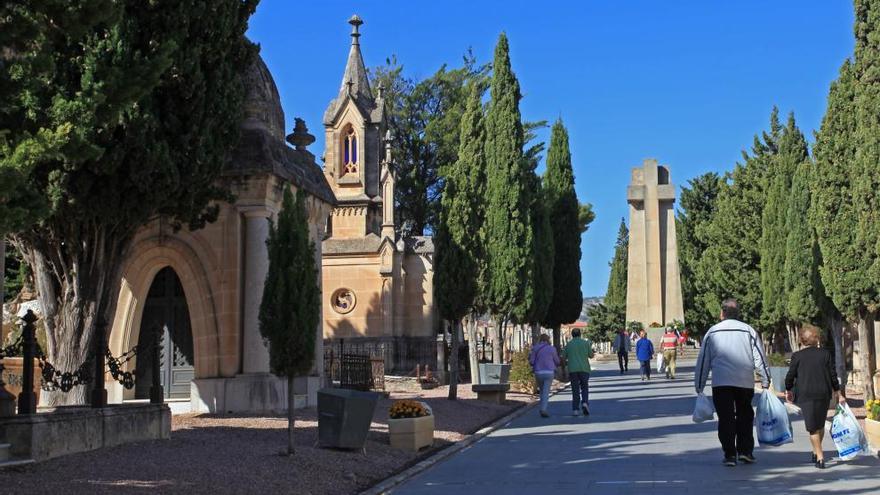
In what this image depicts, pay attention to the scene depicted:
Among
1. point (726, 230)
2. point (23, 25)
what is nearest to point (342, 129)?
point (726, 230)

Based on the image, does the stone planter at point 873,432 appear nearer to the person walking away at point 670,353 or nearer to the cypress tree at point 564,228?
the person walking away at point 670,353

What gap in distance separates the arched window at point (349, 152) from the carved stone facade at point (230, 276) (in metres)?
22.3

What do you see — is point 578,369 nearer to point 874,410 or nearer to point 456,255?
point 456,255

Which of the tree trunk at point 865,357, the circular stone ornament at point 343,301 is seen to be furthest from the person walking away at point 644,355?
the tree trunk at point 865,357

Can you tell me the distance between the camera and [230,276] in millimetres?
18266

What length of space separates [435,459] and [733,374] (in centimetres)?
398

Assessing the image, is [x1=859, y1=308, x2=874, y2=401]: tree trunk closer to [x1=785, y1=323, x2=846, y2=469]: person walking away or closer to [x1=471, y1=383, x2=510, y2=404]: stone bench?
[x1=785, y1=323, x2=846, y2=469]: person walking away

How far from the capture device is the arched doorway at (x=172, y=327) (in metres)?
19.7

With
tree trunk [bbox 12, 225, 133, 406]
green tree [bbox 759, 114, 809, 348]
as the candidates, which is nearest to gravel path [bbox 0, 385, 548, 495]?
tree trunk [bbox 12, 225, 133, 406]

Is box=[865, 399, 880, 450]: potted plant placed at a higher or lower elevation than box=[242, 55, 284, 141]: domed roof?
lower

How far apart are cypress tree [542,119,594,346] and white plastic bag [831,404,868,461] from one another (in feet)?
91.8

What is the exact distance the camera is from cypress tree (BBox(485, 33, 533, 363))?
97.0ft

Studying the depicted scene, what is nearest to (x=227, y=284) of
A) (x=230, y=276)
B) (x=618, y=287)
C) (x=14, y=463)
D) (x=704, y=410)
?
(x=230, y=276)

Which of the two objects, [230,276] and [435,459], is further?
[230,276]
